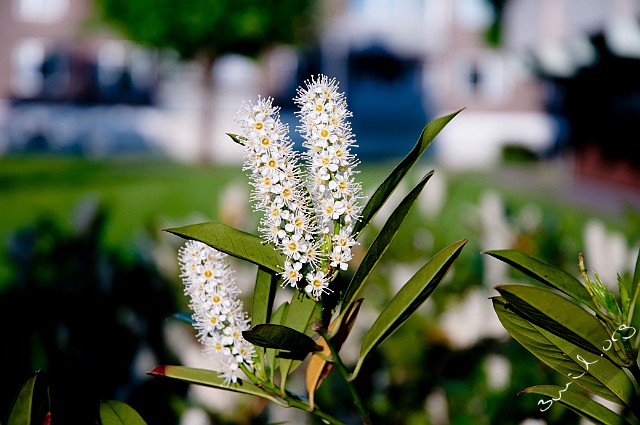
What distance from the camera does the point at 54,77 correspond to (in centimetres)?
2370

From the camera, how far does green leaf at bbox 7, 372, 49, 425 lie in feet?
2.88

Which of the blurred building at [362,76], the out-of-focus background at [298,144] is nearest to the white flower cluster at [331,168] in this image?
the out-of-focus background at [298,144]

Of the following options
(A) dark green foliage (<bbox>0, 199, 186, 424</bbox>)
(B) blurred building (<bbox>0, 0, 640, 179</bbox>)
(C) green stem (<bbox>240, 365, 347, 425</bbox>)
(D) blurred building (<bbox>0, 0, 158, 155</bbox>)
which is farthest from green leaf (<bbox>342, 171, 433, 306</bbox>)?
(D) blurred building (<bbox>0, 0, 158, 155</bbox>)

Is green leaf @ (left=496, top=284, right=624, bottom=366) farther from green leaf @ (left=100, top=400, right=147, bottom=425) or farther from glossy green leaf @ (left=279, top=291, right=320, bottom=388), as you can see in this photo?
green leaf @ (left=100, top=400, right=147, bottom=425)

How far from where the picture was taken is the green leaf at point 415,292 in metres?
0.86

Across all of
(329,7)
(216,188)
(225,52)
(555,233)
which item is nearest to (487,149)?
(329,7)

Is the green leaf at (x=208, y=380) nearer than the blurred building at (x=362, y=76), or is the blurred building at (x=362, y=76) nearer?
the green leaf at (x=208, y=380)

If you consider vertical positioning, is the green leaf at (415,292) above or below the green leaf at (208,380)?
above

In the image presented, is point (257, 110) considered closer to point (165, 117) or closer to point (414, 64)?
point (165, 117)

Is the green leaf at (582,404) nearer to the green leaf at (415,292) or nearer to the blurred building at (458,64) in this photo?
the green leaf at (415,292)

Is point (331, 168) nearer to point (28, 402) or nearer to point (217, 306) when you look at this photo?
point (217, 306)

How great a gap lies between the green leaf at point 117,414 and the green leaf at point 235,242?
0.72ft

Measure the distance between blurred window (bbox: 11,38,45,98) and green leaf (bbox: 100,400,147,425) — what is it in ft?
79.2

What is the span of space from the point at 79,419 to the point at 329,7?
2409 cm
